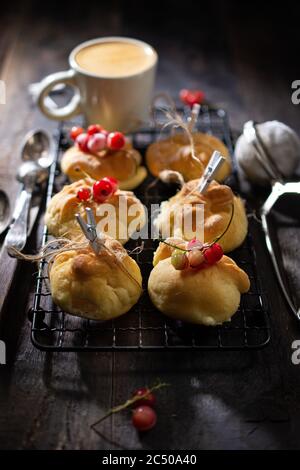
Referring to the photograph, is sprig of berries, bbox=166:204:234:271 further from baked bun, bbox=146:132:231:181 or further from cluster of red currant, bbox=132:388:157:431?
baked bun, bbox=146:132:231:181

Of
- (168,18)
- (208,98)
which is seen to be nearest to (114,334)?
(208,98)

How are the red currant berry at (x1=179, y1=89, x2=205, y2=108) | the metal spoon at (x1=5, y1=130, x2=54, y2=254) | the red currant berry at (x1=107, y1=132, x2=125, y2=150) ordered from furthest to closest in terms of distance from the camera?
the red currant berry at (x1=179, y1=89, x2=205, y2=108) → the red currant berry at (x1=107, y1=132, x2=125, y2=150) → the metal spoon at (x1=5, y1=130, x2=54, y2=254)

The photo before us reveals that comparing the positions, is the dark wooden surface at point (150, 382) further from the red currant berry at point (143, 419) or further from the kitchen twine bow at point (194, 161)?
the kitchen twine bow at point (194, 161)

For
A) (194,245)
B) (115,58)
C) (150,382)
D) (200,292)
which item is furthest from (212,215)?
(115,58)

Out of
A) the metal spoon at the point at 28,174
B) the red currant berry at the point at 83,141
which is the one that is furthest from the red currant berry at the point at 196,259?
the red currant berry at the point at 83,141

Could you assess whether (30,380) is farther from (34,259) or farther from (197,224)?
(197,224)

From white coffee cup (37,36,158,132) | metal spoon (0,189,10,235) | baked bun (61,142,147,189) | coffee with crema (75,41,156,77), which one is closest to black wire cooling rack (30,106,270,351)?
metal spoon (0,189,10,235)

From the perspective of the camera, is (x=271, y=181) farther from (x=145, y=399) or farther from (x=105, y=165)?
(x=145, y=399)
